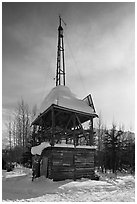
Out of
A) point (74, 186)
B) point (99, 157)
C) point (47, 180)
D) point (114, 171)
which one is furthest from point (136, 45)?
point (99, 157)

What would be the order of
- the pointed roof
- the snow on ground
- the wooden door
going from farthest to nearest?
the pointed roof, the wooden door, the snow on ground

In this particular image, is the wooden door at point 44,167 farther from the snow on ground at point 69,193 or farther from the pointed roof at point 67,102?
the pointed roof at point 67,102

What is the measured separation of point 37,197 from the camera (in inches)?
360

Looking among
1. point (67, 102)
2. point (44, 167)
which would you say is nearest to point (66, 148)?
point (44, 167)

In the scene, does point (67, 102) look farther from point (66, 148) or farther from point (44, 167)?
point (44, 167)

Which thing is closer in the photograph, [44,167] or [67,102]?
[44,167]

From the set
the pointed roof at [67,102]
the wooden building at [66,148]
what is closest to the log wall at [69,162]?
the wooden building at [66,148]

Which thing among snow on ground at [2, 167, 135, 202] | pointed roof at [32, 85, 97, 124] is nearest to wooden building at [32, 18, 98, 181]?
pointed roof at [32, 85, 97, 124]

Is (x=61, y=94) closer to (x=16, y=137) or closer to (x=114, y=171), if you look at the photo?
(x=114, y=171)

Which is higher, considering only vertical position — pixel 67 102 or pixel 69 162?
pixel 67 102

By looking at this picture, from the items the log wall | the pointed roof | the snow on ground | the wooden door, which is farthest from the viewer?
the pointed roof

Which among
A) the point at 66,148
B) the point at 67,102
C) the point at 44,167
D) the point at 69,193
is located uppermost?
the point at 67,102

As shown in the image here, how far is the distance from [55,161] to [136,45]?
9141 millimetres

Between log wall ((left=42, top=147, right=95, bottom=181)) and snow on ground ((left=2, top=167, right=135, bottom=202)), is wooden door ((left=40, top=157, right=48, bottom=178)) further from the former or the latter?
snow on ground ((left=2, top=167, right=135, bottom=202))
